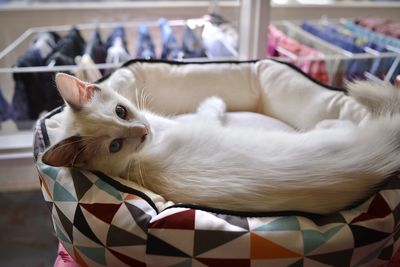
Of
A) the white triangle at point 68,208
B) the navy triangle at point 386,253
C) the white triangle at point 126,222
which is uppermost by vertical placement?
the white triangle at point 126,222

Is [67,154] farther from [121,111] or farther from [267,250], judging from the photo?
[267,250]

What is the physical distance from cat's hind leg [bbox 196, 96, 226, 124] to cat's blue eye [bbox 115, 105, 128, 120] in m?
0.29

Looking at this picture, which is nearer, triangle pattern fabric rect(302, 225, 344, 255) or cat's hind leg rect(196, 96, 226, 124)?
triangle pattern fabric rect(302, 225, 344, 255)

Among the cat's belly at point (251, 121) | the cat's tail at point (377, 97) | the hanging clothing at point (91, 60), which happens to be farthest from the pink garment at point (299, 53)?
the hanging clothing at point (91, 60)

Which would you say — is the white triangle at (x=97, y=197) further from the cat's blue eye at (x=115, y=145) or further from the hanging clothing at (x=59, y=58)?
the hanging clothing at (x=59, y=58)

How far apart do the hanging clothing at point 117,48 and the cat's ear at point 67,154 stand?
3.05 ft

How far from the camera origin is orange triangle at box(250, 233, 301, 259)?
65 centimetres

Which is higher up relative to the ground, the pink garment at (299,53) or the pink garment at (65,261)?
the pink garment at (299,53)

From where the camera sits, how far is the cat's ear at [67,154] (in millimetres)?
743

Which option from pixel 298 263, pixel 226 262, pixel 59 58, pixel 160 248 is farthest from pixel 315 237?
pixel 59 58

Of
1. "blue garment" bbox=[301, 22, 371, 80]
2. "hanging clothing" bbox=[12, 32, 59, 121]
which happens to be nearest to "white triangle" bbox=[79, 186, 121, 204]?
"hanging clothing" bbox=[12, 32, 59, 121]

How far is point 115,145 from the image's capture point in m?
0.83

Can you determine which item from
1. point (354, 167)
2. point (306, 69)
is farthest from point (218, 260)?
point (306, 69)

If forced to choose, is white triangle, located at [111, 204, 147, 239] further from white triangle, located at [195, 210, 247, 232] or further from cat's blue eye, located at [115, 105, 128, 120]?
cat's blue eye, located at [115, 105, 128, 120]
